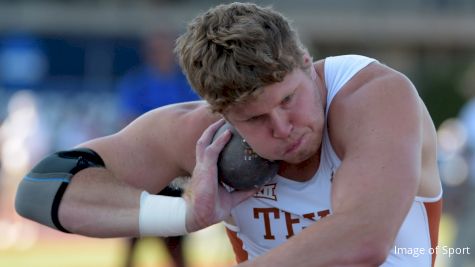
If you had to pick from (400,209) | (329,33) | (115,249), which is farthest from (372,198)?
(329,33)

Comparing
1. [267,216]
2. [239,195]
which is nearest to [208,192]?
[239,195]

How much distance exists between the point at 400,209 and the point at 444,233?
928 cm

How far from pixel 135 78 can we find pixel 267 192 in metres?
4.50

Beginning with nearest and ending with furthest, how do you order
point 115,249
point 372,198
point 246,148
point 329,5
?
point 372,198
point 246,148
point 115,249
point 329,5

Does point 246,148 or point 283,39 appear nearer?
point 283,39

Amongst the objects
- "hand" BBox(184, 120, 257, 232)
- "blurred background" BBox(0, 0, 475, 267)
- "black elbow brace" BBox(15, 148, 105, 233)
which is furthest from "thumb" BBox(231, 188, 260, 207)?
"blurred background" BBox(0, 0, 475, 267)

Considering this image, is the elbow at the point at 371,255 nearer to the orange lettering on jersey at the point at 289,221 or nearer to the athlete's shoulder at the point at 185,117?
the orange lettering on jersey at the point at 289,221

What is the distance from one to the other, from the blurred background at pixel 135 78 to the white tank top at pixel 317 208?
2.65 metres

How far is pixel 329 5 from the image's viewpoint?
101 ft

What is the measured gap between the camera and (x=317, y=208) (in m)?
3.42

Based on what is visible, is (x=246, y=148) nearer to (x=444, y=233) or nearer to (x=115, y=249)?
(x=115, y=249)

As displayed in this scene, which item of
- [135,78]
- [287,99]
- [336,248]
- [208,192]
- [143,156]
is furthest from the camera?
[135,78]

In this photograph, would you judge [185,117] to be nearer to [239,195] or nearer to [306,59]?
[239,195]

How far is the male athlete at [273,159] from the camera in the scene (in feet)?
9.81
